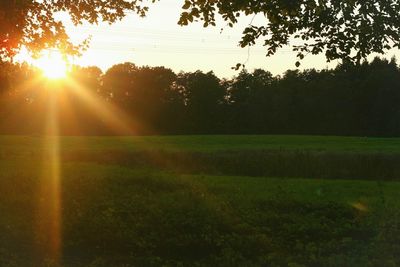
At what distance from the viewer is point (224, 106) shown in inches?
3898

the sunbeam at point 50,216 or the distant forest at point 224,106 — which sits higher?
the distant forest at point 224,106

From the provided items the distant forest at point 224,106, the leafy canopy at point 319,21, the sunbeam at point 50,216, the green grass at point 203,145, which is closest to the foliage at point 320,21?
the leafy canopy at point 319,21

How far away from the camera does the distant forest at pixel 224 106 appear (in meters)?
91.6

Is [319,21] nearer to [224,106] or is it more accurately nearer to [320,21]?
[320,21]

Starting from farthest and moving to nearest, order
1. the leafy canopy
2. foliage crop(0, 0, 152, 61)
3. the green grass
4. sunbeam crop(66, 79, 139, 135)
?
sunbeam crop(66, 79, 139, 135) < the green grass < foliage crop(0, 0, 152, 61) < the leafy canopy

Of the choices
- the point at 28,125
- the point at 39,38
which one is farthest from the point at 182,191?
the point at 28,125

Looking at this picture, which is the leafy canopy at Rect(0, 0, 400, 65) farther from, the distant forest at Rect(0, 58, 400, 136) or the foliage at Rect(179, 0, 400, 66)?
the distant forest at Rect(0, 58, 400, 136)

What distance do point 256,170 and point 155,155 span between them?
813 cm

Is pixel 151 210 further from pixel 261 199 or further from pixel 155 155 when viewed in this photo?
pixel 155 155

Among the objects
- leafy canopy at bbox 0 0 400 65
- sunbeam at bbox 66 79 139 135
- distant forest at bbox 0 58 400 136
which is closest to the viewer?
leafy canopy at bbox 0 0 400 65

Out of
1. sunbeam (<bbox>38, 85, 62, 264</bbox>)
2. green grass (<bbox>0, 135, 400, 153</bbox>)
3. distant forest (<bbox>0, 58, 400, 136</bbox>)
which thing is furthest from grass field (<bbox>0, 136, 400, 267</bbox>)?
distant forest (<bbox>0, 58, 400, 136</bbox>)

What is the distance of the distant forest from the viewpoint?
3607 inches

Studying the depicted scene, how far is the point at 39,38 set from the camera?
56.7 feet

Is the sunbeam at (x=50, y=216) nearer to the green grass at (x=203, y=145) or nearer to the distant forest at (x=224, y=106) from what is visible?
the green grass at (x=203, y=145)
